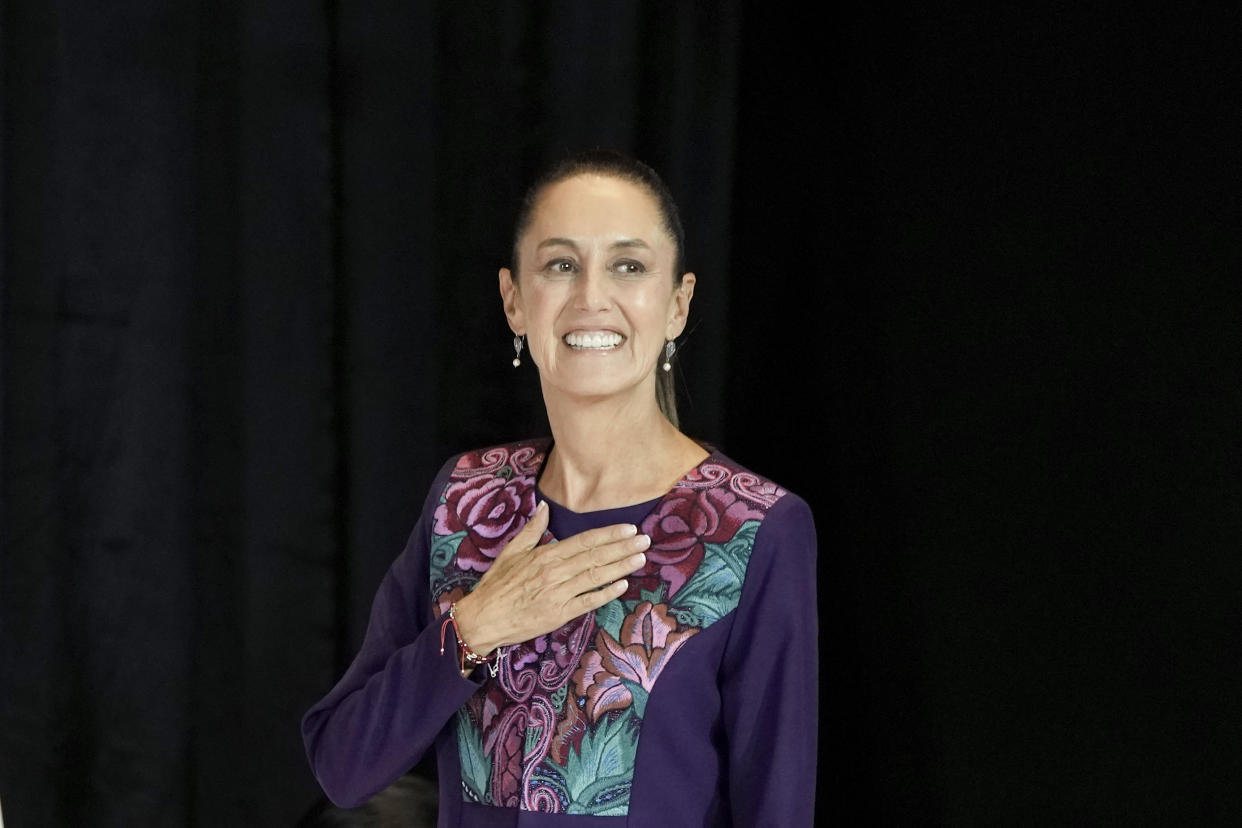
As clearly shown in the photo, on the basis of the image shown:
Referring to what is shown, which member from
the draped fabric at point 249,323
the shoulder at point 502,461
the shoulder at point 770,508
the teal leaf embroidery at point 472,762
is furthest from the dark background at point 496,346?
the teal leaf embroidery at point 472,762

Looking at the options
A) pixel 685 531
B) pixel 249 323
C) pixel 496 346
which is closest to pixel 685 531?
pixel 685 531

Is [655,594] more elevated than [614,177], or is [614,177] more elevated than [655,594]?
[614,177]

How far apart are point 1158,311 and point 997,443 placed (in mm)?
305

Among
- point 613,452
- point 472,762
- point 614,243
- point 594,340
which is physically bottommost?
point 472,762

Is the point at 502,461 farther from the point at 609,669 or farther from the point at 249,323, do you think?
the point at 249,323

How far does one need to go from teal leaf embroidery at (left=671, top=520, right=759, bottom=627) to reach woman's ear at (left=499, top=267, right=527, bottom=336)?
34 cm

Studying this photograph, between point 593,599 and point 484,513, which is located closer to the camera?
point 593,599

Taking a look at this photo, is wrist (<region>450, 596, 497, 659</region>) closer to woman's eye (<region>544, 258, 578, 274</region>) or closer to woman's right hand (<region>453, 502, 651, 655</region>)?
woman's right hand (<region>453, 502, 651, 655</region>)

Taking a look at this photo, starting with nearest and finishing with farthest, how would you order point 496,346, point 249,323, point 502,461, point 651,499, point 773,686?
point 773,686, point 651,499, point 502,461, point 249,323, point 496,346

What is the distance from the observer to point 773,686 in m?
1.28

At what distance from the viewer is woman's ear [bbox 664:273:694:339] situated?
144 cm

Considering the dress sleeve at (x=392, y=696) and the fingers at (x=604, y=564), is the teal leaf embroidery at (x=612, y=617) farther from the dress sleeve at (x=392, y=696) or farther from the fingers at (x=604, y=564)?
the dress sleeve at (x=392, y=696)

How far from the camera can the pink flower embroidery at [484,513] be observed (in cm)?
144

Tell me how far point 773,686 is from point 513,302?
1.69ft
